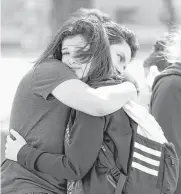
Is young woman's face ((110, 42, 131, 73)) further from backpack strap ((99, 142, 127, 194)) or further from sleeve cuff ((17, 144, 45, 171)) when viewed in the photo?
sleeve cuff ((17, 144, 45, 171))

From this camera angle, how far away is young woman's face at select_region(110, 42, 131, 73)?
2373 millimetres

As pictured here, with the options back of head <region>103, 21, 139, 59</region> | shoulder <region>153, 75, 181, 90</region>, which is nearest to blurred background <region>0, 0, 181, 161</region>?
shoulder <region>153, 75, 181, 90</region>

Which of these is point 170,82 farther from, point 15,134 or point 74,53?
point 15,134

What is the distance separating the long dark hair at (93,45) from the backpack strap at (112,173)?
1.13 ft

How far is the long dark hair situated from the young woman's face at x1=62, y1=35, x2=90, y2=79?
2cm

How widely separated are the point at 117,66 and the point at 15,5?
13375 mm

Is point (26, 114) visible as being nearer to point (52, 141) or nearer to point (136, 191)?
point (52, 141)

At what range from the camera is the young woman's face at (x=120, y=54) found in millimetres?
2373

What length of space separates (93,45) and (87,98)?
0.87ft

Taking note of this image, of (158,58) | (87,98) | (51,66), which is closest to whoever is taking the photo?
(87,98)

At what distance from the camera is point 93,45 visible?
7.20ft

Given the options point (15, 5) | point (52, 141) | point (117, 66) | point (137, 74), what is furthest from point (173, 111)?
point (15, 5)

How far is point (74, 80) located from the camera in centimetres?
212

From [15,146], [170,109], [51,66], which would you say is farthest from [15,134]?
[170,109]
